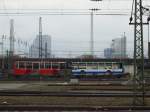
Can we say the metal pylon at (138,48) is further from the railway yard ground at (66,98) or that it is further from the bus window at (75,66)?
the bus window at (75,66)

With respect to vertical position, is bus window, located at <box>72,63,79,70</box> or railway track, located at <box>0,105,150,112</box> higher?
bus window, located at <box>72,63,79,70</box>

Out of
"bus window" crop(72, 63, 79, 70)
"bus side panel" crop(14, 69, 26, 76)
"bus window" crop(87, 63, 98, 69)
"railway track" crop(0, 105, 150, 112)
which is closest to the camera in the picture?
"railway track" crop(0, 105, 150, 112)

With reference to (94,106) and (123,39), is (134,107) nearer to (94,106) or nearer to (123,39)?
(94,106)

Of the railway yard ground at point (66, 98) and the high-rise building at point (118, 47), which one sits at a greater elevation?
the high-rise building at point (118, 47)

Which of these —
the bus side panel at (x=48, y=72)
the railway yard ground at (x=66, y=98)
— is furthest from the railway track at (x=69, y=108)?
the bus side panel at (x=48, y=72)

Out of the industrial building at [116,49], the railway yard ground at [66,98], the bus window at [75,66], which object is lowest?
the railway yard ground at [66,98]

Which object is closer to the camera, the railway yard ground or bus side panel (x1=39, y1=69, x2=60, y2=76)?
the railway yard ground

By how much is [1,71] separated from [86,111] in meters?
62.8

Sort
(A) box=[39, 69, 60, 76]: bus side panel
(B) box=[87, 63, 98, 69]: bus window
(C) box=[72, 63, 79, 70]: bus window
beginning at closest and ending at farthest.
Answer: (A) box=[39, 69, 60, 76]: bus side panel → (C) box=[72, 63, 79, 70]: bus window → (B) box=[87, 63, 98, 69]: bus window

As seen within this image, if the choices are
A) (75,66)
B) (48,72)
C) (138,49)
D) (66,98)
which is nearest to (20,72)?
(48,72)

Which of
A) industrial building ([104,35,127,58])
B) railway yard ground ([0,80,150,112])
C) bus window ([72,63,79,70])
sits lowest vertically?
railway yard ground ([0,80,150,112])

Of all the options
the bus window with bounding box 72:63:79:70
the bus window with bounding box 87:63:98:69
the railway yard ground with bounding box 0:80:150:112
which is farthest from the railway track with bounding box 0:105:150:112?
the bus window with bounding box 87:63:98:69

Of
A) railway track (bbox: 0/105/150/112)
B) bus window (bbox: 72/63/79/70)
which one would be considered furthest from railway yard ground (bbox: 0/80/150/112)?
bus window (bbox: 72/63/79/70)

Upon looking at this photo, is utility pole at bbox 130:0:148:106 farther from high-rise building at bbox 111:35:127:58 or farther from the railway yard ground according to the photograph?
high-rise building at bbox 111:35:127:58
